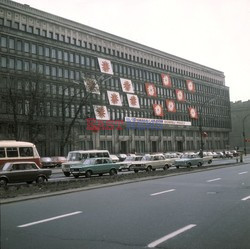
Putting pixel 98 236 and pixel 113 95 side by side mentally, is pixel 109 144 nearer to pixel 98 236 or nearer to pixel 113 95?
pixel 113 95

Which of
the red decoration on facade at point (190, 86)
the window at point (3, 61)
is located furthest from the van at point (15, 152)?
the red decoration on facade at point (190, 86)

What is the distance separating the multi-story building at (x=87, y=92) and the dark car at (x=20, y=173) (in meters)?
24.9

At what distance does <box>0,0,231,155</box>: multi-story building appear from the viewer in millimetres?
52969

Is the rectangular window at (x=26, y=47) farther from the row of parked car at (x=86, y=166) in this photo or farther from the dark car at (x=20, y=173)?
the dark car at (x=20, y=173)

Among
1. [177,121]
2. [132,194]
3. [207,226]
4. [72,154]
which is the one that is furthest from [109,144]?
[207,226]

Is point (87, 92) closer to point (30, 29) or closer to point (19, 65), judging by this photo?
point (19, 65)

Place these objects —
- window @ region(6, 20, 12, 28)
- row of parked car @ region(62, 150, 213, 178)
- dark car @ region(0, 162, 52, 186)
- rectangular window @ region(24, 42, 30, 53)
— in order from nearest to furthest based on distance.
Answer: dark car @ region(0, 162, 52, 186), row of parked car @ region(62, 150, 213, 178), window @ region(6, 20, 12, 28), rectangular window @ region(24, 42, 30, 53)

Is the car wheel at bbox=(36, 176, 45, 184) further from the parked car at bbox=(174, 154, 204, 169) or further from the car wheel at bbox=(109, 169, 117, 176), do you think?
the parked car at bbox=(174, 154, 204, 169)

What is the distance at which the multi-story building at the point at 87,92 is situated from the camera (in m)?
53.0

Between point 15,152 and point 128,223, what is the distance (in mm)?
18725

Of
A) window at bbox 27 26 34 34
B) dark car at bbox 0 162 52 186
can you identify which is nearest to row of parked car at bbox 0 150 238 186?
dark car at bbox 0 162 52 186

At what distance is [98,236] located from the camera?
24.7ft

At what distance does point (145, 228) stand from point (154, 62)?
300 ft

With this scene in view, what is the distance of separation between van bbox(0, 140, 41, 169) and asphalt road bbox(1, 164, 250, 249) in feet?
42.0
